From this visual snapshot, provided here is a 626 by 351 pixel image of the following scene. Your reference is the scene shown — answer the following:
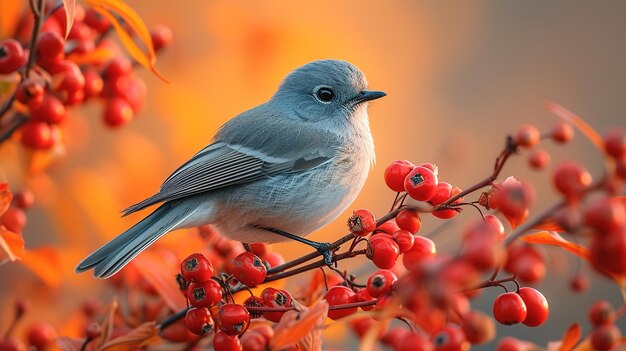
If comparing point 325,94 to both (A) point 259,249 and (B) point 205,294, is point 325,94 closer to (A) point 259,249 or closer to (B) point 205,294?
(A) point 259,249

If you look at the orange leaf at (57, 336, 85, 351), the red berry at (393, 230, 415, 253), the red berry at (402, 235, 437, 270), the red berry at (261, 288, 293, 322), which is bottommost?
the orange leaf at (57, 336, 85, 351)

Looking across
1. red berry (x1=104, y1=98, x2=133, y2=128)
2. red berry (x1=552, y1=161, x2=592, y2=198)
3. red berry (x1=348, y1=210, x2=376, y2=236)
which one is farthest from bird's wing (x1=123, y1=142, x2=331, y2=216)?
red berry (x1=552, y1=161, x2=592, y2=198)

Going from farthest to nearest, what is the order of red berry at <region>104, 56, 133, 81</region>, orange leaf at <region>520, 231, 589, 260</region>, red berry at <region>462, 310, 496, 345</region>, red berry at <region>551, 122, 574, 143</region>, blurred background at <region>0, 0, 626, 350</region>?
blurred background at <region>0, 0, 626, 350</region>, red berry at <region>104, 56, 133, 81</region>, orange leaf at <region>520, 231, 589, 260</region>, red berry at <region>551, 122, 574, 143</region>, red berry at <region>462, 310, 496, 345</region>

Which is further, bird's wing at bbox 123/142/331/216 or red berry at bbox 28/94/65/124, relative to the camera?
bird's wing at bbox 123/142/331/216

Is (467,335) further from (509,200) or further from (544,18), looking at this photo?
(544,18)

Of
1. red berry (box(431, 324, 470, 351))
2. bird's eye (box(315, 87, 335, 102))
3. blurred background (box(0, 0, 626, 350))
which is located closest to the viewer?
red berry (box(431, 324, 470, 351))

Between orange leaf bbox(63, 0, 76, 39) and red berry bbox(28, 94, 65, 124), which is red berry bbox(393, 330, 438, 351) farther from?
red berry bbox(28, 94, 65, 124)

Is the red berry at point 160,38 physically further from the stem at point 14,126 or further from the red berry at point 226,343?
the red berry at point 226,343
